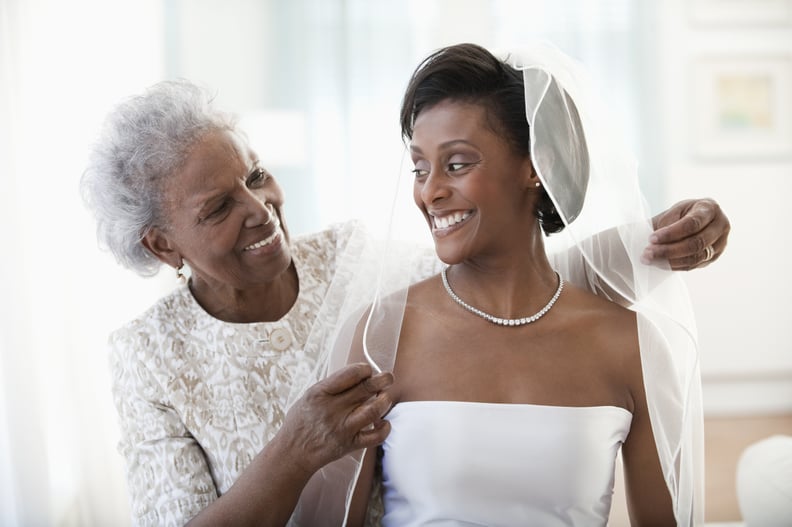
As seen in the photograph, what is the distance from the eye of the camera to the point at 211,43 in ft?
15.7

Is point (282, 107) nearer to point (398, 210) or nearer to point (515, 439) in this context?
point (398, 210)

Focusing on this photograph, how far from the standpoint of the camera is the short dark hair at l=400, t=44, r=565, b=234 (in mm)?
1425

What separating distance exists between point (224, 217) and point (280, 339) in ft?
1.03

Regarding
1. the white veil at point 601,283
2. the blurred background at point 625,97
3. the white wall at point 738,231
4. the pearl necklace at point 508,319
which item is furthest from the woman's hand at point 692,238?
the white wall at point 738,231

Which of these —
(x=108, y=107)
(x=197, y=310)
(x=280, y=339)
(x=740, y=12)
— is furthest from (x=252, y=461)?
(x=740, y=12)

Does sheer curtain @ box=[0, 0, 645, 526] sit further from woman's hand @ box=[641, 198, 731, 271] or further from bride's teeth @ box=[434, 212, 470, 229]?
woman's hand @ box=[641, 198, 731, 271]

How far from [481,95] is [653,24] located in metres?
3.76

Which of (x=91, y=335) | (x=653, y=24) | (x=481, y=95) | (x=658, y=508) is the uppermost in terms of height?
(x=653, y=24)

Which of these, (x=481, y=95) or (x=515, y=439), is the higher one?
(x=481, y=95)

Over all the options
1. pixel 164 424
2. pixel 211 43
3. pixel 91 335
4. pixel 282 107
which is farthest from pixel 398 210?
pixel 211 43

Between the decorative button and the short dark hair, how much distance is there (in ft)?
2.07

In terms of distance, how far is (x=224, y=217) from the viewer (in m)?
1.63

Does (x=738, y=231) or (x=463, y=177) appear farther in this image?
(x=738, y=231)

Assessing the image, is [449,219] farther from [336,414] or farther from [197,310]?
[197,310]
